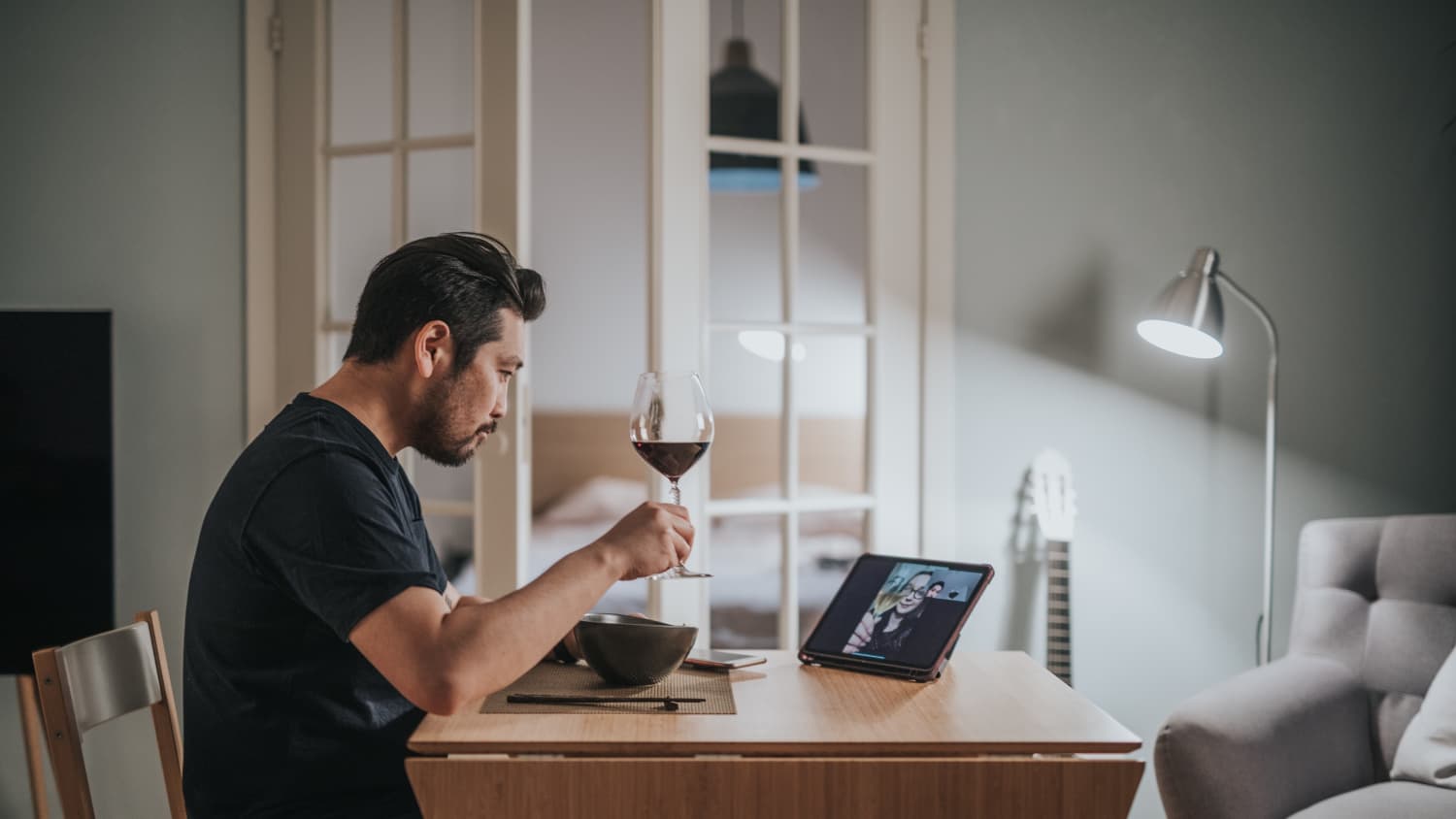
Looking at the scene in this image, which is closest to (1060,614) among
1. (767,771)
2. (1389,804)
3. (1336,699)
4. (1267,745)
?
(1336,699)

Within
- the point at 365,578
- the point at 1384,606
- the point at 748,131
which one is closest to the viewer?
the point at 365,578

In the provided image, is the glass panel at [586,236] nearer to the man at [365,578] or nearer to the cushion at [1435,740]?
the cushion at [1435,740]

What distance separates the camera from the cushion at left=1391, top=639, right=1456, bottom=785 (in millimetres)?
2094

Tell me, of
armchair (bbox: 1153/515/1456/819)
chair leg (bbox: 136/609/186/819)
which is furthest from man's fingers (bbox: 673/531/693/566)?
armchair (bbox: 1153/515/1456/819)

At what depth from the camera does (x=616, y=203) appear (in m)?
5.55

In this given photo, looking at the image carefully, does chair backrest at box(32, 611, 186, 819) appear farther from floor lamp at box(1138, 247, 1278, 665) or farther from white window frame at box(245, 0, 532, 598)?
floor lamp at box(1138, 247, 1278, 665)

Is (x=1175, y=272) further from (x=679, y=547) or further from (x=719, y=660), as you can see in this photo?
(x=679, y=547)

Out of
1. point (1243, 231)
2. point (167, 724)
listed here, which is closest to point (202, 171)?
point (167, 724)

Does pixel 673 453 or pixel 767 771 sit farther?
pixel 673 453

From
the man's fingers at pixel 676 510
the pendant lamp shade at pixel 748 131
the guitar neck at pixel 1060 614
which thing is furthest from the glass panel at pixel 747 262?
the man's fingers at pixel 676 510

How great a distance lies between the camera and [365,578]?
1.18m

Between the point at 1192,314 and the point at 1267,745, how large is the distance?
91 cm

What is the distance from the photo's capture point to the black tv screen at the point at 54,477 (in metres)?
2.47

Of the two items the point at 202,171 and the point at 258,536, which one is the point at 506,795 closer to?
the point at 258,536
